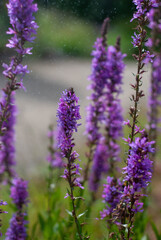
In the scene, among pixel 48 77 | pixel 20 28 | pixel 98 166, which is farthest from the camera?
pixel 48 77

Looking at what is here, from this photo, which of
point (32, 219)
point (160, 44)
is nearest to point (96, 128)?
point (160, 44)

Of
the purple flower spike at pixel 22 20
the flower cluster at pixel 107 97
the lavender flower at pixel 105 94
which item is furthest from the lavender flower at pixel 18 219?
the purple flower spike at pixel 22 20

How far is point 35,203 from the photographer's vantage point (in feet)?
21.1

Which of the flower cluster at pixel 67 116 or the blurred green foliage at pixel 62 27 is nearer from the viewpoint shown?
the flower cluster at pixel 67 116

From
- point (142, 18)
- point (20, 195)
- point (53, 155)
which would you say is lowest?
point (20, 195)

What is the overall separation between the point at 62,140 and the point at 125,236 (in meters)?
0.78

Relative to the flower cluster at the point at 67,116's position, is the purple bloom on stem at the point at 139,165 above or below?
below

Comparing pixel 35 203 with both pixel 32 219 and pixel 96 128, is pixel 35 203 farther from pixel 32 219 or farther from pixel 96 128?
pixel 96 128

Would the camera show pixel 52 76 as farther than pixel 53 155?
Yes

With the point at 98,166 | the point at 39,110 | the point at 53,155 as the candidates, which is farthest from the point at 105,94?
the point at 39,110

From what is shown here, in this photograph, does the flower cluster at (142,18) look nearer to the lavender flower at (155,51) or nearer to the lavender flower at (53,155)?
the lavender flower at (155,51)

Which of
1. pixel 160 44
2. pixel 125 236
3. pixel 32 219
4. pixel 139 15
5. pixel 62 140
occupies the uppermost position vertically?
pixel 139 15

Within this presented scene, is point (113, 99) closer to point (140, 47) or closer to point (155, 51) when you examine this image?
point (140, 47)

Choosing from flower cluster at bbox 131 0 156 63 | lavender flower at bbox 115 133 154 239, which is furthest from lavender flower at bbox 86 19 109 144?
lavender flower at bbox 115 133 154 239
